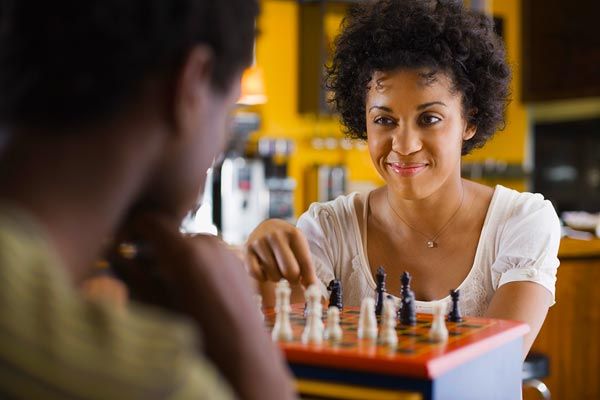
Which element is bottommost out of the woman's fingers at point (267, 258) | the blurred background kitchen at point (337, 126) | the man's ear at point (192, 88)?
the woman's fingers at point (267, 258)

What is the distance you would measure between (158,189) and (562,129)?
8.09m

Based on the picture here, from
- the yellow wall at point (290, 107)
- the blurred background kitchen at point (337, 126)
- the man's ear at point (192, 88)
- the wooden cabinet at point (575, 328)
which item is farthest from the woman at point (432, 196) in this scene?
the yellow wall at point (290, 107)

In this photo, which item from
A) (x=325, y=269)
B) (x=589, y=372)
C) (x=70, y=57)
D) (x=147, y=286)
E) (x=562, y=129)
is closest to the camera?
(x=70, y=57)

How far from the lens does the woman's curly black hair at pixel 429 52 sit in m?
2.11

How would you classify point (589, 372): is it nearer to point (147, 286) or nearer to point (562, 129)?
point (147, 286)

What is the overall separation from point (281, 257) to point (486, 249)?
2.52 feet

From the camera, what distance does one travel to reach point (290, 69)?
7633 mm

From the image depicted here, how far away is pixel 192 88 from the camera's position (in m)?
0.77

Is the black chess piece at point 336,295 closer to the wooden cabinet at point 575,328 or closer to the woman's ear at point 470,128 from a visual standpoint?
the woman's ear at point 470,128

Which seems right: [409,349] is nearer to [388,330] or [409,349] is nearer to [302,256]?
[388,330]

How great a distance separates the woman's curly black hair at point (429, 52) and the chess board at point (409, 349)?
835 millimetres

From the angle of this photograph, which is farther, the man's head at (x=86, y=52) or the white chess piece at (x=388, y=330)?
the white chess piece at (x=388, y=330)

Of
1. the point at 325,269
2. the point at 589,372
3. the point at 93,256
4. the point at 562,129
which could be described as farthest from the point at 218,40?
the point at 562,129

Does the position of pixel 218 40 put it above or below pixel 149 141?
above
